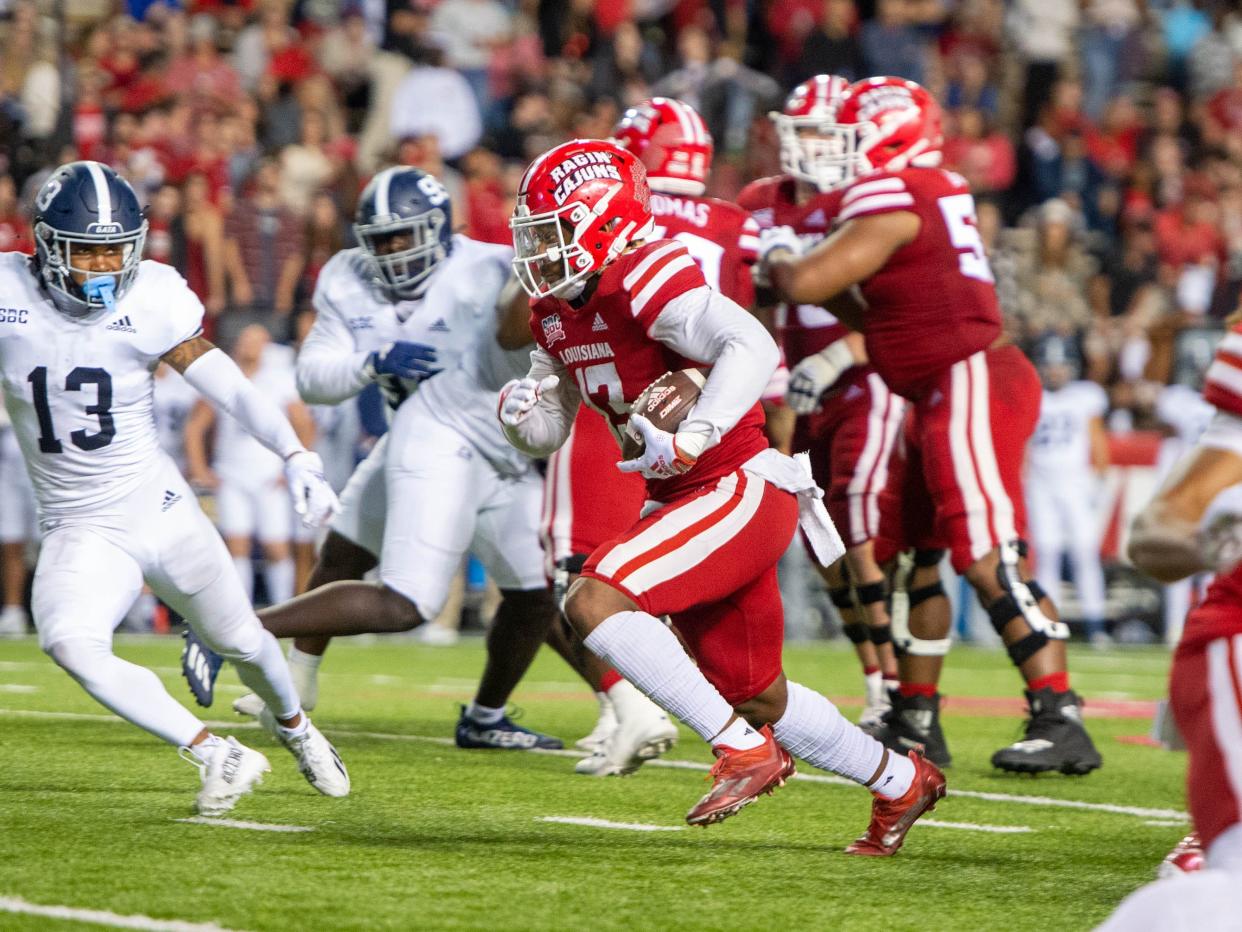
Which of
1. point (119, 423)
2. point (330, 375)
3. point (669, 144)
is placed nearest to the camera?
point (119, 423)

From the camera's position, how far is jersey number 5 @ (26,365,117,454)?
15.6ft

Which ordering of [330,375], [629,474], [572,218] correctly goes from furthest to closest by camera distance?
[330,375] < [629,474] < [572,218]

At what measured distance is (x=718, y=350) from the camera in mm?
4184

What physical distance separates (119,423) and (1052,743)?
2.87 meters

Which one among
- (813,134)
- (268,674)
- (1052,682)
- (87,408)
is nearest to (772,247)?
(813,134)

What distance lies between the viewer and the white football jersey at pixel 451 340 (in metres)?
6.22

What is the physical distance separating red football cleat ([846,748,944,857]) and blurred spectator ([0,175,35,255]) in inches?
299

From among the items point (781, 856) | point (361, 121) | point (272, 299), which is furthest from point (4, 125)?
point (781, 856)

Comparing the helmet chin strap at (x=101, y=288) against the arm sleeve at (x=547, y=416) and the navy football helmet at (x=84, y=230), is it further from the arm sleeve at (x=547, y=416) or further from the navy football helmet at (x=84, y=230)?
the arm sleeve at (x=547, y=416)

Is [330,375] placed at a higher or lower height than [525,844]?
higher

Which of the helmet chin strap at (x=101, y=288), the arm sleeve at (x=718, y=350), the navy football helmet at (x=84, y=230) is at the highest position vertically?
the navy football helmet at (x=84, y=230)

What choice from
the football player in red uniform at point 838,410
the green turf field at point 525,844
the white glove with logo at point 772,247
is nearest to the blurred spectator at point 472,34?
the football player in red uniform at point 838,410

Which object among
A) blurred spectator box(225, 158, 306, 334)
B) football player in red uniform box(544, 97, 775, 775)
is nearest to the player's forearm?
football player in red uniform box(544, 97, 775, 775)

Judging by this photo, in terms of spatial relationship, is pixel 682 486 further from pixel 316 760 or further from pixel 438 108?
pixel 438 108
